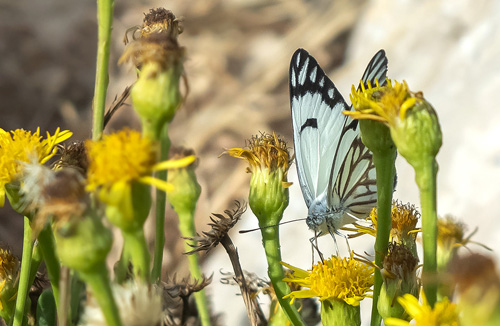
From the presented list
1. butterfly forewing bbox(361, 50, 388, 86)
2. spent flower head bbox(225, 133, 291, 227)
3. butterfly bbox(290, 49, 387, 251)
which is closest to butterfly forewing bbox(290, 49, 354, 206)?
butterfly bbox(290, 49, 387, 251)

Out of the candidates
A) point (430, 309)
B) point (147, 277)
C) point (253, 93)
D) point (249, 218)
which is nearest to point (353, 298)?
point (430, 309)

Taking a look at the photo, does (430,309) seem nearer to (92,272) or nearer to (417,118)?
(417,118)

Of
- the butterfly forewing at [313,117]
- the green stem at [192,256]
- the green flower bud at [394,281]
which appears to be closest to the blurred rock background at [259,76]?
the butterfly forewing at [313,117]

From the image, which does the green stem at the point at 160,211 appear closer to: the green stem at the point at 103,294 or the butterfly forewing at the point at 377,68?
the green stem at the point at 103,294

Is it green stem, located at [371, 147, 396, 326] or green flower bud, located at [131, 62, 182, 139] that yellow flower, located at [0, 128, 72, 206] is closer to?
green flower bud, located at [131, 62, 182, 139]

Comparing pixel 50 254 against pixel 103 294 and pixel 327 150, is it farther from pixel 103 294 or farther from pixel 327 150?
pixel 327 150

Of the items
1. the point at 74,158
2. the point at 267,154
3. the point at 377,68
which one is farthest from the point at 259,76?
the point at 74,158
